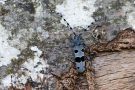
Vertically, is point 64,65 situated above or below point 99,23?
below

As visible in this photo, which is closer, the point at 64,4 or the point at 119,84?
the point at 119,84

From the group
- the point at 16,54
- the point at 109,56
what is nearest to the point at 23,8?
the point at 16,54

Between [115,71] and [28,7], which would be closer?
[115,71]

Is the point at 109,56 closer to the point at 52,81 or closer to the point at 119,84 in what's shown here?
the point at 119,84

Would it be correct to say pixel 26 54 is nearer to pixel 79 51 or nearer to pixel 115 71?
pixel 79 51

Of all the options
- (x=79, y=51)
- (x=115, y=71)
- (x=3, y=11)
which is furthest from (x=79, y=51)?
(x=3, y=11)

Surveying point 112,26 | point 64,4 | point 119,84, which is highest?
point 64,4

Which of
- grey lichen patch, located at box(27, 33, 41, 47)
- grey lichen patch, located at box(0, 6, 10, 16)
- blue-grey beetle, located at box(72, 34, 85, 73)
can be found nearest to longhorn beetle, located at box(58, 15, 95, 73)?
blue-grey beetle, located at box(72, 34, 85, 73)

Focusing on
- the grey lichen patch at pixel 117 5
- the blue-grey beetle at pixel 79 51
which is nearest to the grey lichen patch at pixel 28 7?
the blue-grey beetle at pixel 79 51

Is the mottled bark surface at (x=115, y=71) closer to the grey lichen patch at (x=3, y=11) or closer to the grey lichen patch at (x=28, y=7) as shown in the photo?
the grey lichen patch at (x=28, y=7)
